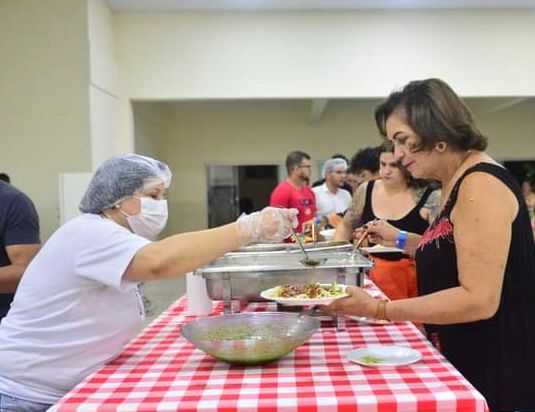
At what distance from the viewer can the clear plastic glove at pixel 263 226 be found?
1.16m

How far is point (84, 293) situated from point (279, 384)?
0.48m

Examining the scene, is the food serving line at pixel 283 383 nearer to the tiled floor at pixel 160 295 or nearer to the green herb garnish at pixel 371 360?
the green herb garnish at pixel 371 360

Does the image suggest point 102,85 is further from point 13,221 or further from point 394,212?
point 394,212

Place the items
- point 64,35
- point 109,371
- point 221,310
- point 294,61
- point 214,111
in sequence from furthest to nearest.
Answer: point 214,111 → point 294,61 → point 64,35 → point 221,310 → point 109,371

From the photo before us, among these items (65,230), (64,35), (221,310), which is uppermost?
(64,35)

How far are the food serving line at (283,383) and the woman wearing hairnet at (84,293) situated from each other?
9 cm

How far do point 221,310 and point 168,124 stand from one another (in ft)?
21.6

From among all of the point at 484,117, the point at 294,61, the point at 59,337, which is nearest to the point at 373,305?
the point at 59,337

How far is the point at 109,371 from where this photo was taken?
112 cm

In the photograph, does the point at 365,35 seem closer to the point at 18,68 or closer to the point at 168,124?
the point at 18,68

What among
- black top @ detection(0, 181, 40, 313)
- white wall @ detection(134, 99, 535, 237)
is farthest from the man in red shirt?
white wall @ detection(134, 99, 535, 237)

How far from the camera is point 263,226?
117 cm

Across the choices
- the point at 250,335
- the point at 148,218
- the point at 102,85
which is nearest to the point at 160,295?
the point at 102,85

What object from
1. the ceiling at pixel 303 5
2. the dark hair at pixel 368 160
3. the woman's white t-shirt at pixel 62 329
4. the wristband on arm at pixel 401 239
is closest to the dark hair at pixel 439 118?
the wristband on arm at pixel 401 239
